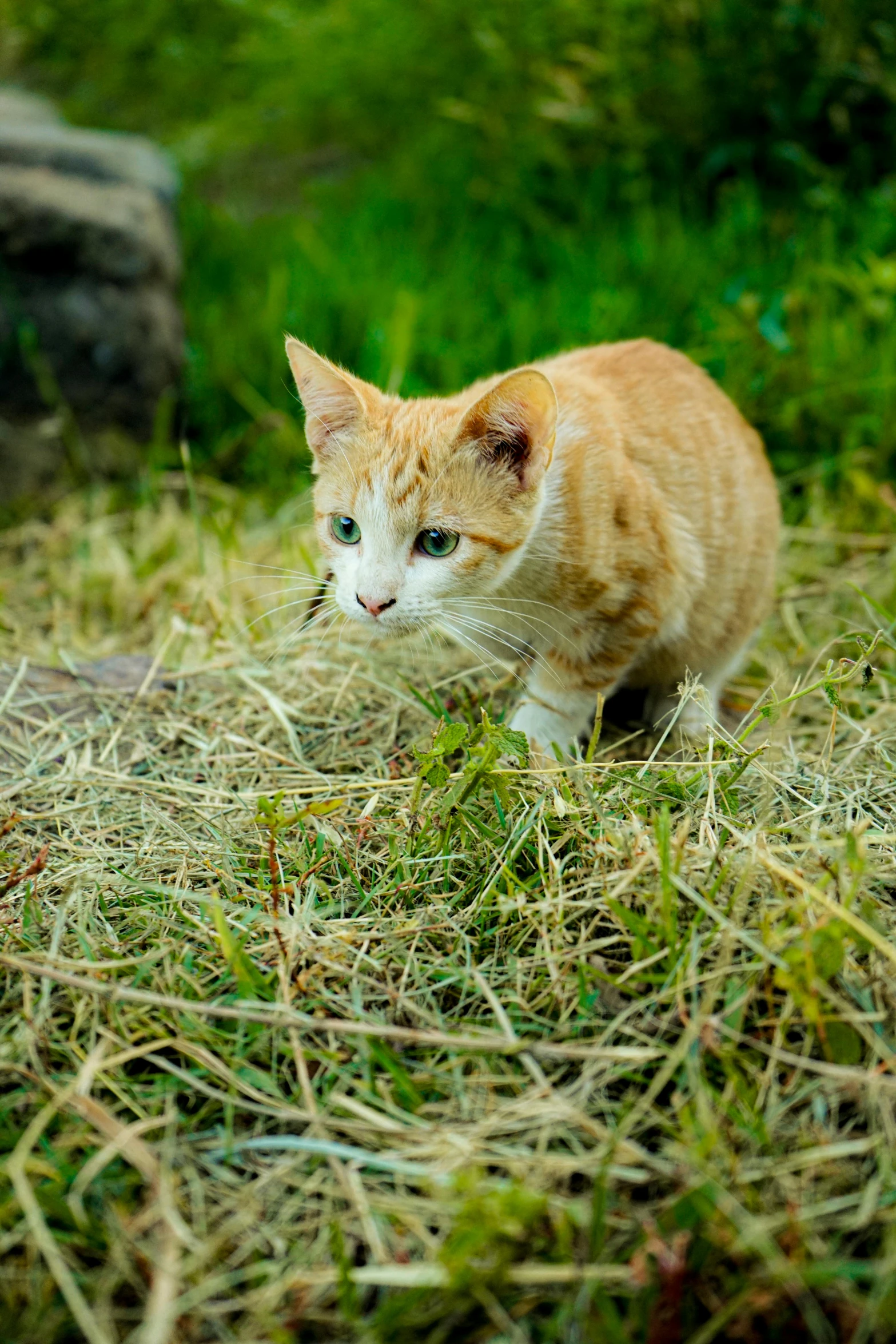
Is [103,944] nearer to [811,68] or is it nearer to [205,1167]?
[205,1167]

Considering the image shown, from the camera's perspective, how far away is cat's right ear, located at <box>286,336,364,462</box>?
2113 millimetres

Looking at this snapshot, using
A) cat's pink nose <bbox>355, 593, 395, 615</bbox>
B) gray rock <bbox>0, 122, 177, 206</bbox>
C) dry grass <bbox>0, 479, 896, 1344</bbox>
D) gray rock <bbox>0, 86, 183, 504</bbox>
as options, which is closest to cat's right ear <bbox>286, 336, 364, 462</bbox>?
cat's pink nose <bbox>355, 593, 395, 615</bbox>

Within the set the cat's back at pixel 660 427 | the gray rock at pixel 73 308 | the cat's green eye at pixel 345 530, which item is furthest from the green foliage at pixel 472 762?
the gray rock at pixel 73 308

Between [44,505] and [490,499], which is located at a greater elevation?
[490,499]

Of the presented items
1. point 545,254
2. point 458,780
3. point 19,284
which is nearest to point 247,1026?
point 458,780

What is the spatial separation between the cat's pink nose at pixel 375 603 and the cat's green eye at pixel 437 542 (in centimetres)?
16

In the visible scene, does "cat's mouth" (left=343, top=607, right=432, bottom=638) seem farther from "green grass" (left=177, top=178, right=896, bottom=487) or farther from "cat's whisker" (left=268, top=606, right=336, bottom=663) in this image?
"green grass" (left=177, top=178, right=896, bottom=487)

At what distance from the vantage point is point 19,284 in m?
3.79

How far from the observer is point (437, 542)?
2057 millimetres

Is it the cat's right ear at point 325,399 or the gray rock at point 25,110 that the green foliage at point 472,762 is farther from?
the gray rock at point 25,110

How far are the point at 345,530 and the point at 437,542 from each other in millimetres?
238

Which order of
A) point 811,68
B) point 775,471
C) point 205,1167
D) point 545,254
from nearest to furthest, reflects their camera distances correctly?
point 205,1167
point 775,471
point 811,68
point 545,254

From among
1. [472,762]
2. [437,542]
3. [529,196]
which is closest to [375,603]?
[437,542]

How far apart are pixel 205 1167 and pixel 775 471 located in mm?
2967
